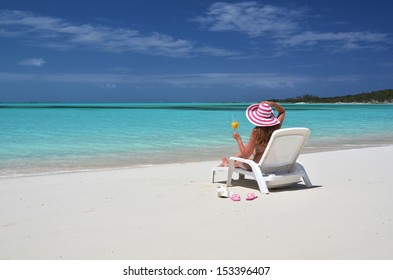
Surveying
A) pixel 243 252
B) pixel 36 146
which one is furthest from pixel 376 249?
pixel 36 146

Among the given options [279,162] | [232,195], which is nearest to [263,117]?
[279,162]

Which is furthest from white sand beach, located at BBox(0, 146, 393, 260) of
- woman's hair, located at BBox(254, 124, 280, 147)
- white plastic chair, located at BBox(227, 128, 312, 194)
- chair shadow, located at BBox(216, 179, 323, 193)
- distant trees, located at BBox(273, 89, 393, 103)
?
distant trees, located at BBox(273, 89, 393, 103)

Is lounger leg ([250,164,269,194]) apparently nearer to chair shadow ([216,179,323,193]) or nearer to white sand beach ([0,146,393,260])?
white sand beach ([0,146,393,260])

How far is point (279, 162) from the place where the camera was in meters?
5.59

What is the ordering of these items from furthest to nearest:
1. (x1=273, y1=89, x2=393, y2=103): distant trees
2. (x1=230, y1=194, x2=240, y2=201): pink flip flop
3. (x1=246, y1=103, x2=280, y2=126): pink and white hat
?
(x1=273, y1=89, x2=393, y2=103): distant trees, (x1=246, y1=103, x2=280, y2=126): pink and white hat, (x1=230, y1=194, x2=240, y2=201): pink flip flop

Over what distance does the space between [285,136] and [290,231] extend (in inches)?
69.6

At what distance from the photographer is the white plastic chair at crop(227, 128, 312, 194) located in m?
5.29

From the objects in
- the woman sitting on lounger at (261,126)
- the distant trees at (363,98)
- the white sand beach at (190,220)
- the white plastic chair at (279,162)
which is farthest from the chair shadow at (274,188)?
the distant trees at (363,98)

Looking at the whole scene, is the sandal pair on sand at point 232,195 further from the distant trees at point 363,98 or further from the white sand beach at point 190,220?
the distant trees at point 363,98

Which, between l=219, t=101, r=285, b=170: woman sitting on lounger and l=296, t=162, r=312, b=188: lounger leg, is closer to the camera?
l=219, t=101, r=285, b=170: woman sitting on lounger

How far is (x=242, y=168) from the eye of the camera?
5824 millimetres

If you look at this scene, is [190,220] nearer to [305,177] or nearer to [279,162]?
[279,162]

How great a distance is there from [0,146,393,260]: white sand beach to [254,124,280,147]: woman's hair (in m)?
0.73

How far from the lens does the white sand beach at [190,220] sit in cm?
339
